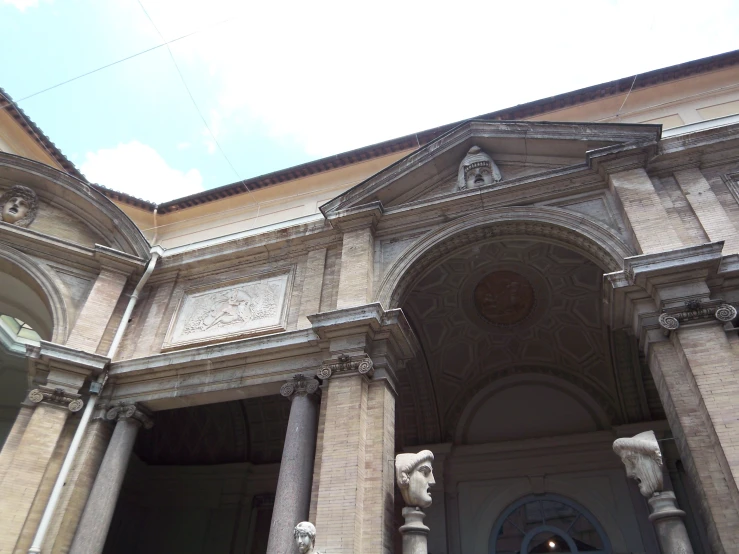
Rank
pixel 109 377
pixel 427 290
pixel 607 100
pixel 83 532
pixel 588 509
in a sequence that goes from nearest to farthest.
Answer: pixel 83 532, pixel 109 377, pixel 588 509, pixel 427 290, pixel 607 100

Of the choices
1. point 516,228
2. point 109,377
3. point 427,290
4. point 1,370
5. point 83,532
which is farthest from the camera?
point 1,370

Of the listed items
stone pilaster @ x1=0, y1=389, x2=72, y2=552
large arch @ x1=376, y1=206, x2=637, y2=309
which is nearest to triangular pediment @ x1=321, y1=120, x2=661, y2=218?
large arch @ x1=376, y1=206, x2=637, y2=309

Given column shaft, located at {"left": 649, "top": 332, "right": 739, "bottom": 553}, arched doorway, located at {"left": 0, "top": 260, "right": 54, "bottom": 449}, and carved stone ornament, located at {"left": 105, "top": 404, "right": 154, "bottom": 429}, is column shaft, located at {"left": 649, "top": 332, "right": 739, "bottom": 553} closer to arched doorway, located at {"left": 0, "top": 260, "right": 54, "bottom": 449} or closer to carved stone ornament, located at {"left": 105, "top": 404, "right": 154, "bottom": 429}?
carved stone ornament, located at {"left": 105, "top": 404, "right": 154, "bottom": 429}

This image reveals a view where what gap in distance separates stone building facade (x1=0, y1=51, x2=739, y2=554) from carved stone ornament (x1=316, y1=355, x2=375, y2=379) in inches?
2.2

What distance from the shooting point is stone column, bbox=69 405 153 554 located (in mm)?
7535

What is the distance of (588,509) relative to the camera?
10.2m

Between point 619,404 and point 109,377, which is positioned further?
point 619,404

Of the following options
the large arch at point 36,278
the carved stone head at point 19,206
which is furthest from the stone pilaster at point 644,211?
the carved stone head at point 19,206

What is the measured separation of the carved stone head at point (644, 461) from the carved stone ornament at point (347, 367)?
309 centimetres

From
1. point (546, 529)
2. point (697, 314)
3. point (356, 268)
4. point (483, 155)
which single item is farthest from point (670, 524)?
point (483, 155)

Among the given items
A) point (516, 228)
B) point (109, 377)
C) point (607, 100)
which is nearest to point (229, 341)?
point (109, 377)

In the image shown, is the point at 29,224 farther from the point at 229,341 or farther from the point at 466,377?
the point at 466,377

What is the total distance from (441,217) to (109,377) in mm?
6026

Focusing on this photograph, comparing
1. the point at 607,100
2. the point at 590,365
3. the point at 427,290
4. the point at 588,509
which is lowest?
the point at 588,509
